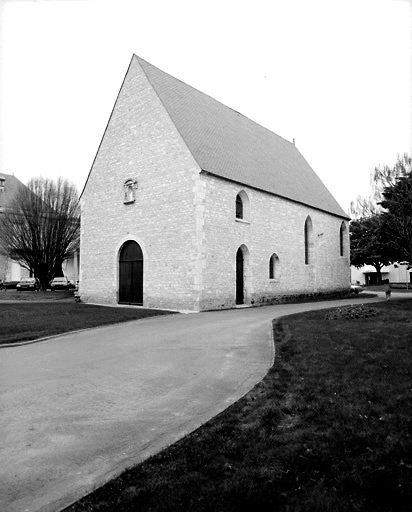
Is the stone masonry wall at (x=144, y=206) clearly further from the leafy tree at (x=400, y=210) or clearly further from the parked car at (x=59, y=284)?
the parked car at (x=59, y=284)

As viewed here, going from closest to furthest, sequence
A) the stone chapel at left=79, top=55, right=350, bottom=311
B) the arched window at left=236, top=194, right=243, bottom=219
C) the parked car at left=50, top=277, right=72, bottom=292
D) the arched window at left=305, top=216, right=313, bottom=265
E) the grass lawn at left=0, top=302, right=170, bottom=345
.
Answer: the grass lawn at left=0, top=302, right=170, bottom=345 < the stone chapel at left=79, top=55, right=350, bottom=311 < the arched window at left=236, top=194, right=243, bottom=219 < the arched window at left=305, top=216, right=313, bottom=265 < the parked car at left=50, top=277, right=72, bottom=292

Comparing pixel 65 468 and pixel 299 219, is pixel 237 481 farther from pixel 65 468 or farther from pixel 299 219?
pixel 299 219

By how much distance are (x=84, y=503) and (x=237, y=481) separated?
118cm

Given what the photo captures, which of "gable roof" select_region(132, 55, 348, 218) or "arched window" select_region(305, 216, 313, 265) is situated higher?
"gable roof" select_region(132, 55, 348, 218)

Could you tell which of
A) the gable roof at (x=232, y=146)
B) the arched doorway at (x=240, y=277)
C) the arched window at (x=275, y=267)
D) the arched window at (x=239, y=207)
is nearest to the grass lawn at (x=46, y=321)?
the arched doorway at (x=240, y=277)

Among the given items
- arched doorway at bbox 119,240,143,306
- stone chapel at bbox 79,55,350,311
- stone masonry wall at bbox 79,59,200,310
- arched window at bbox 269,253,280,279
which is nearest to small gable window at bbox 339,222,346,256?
stone chapel at bbox 79,55,350,311

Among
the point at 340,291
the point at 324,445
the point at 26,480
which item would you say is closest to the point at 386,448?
the point at 324,445

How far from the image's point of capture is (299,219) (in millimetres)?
27688

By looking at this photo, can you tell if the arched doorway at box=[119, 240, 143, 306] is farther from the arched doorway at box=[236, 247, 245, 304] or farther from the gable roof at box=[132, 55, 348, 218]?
the gable roof at box=[132, 55, 348, 218]

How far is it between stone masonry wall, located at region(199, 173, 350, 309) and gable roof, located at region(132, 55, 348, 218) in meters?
0.79

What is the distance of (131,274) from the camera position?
22.3m

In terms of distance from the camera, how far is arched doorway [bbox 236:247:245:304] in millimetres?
22250

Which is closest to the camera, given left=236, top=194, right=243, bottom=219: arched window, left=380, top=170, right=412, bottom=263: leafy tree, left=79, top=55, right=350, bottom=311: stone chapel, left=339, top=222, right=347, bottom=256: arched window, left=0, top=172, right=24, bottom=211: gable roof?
left=380, top=170, right=412, bottom=263: leafy tree

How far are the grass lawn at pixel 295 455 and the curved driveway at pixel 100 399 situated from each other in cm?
35
